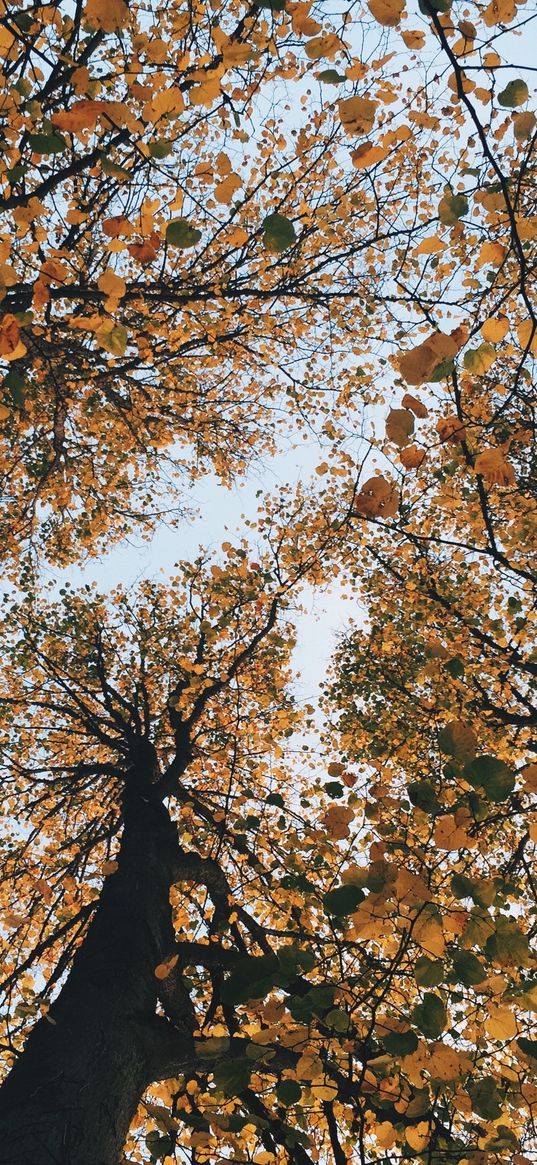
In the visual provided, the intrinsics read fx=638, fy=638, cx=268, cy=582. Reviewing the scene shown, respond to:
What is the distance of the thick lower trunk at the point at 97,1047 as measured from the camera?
2578 millimetres

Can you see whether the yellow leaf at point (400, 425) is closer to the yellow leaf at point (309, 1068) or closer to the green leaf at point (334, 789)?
the green leaf at point (334, 789)

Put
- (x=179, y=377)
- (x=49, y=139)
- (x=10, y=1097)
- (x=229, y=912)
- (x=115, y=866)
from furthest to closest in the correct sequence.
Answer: (x=179, y=377), (x=115, y=866), (x=229, y=912), (x=10, y=1097), (x=49, y=139)

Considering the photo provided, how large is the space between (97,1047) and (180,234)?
138 inches

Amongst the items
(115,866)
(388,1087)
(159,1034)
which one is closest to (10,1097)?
(159,1034)

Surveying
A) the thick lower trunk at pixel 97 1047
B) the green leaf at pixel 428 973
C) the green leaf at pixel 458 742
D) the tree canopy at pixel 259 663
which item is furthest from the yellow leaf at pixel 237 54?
the thick lower trunk at pixel 97 1047

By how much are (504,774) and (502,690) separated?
560cm

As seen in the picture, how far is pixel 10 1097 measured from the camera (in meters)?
2.73

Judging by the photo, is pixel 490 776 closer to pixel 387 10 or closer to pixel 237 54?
pixel 387 10

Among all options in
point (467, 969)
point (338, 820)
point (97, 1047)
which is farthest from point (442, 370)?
point (97, 1047)

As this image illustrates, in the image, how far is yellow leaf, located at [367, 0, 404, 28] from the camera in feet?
6.79

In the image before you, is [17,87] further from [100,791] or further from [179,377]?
[100,791]

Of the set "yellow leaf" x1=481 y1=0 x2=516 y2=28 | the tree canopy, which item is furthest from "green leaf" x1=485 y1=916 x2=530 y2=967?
"yellow leaf" x1=481 y1=0 x2=516 y2=28

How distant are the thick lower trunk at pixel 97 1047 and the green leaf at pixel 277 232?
3.41 m

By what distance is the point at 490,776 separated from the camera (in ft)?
5.82
